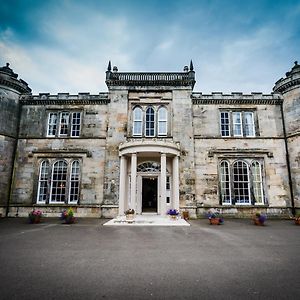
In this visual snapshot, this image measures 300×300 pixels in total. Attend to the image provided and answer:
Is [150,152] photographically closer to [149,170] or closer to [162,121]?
[149,170]

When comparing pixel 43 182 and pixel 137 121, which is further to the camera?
pixel 137 121

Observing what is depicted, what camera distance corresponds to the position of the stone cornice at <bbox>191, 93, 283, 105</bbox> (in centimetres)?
1559

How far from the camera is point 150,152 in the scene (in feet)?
44.2

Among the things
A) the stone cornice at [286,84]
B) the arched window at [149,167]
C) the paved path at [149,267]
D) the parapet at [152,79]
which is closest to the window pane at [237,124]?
the stone cornice at [286,84]

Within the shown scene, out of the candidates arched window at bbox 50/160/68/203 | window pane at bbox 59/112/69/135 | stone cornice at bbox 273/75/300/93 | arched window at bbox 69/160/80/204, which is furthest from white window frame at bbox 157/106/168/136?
stone cornice at bbox 273/75/300/93

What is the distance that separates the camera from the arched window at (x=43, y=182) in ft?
48.7

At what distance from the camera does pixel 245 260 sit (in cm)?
546

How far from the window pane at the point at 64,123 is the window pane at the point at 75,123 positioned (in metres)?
0.44

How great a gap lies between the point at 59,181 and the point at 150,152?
7.21 m

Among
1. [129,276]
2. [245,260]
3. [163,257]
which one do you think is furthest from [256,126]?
[129,276]

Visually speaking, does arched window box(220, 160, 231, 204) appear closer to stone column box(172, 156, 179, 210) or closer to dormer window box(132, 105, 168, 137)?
stone column box(172, 156, 179, 210)

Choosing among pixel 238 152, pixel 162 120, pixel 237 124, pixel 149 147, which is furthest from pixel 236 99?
pixel 149 147

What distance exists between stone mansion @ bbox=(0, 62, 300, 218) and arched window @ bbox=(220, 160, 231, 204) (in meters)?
0.07

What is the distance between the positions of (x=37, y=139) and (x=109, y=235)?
420 inches
